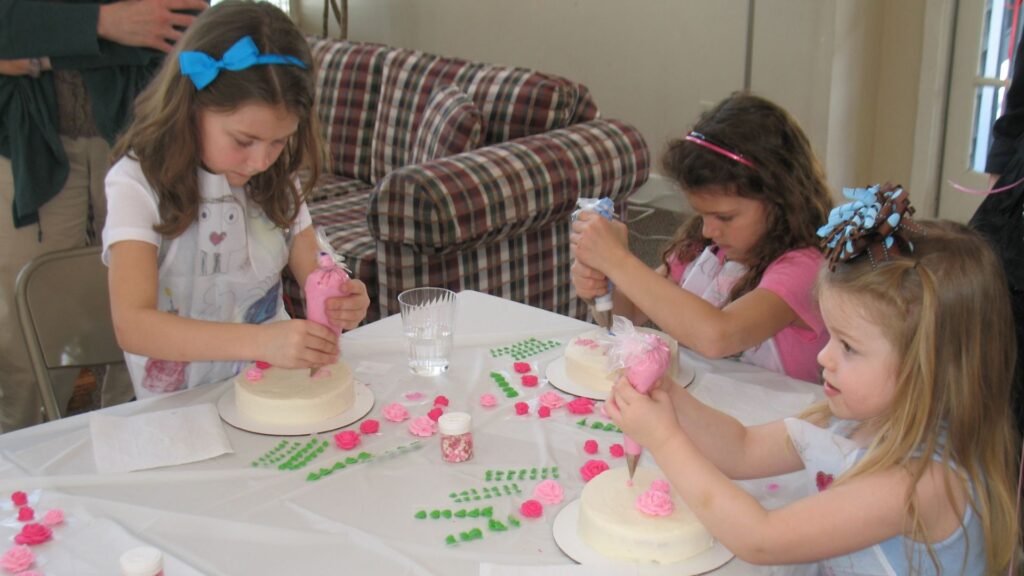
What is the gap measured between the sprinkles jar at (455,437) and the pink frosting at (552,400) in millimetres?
192

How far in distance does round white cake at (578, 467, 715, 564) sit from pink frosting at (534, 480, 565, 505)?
0.07 metres

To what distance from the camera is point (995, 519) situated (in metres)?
1.10

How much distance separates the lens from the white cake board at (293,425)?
4.70 feet

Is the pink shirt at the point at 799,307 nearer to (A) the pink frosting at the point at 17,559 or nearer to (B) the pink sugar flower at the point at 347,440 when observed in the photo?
(B) the pink sugar flower at the point at 347,440

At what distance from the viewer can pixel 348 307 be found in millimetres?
1516

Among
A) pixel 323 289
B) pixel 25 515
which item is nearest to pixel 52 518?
pixel 25 515

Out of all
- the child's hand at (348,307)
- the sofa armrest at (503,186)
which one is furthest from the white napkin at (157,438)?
the sofa armrest at (503,186)

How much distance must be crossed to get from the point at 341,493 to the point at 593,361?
0.49 meters

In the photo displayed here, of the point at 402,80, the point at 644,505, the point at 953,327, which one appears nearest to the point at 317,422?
the point at 644,505

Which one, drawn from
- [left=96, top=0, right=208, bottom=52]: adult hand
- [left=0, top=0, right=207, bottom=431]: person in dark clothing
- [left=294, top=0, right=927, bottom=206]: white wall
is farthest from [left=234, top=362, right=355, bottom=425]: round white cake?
[left=294, top=0, right=927, bottom=206]: white wall

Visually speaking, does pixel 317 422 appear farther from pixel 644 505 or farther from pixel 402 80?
pixel 402 80

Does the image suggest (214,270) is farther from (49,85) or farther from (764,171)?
(764,171)

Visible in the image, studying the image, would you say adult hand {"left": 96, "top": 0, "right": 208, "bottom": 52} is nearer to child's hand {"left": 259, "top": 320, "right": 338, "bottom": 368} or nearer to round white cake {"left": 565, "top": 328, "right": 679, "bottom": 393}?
child's hand {"left": 259, "top": 320, "right": 338, "bottom": 368}

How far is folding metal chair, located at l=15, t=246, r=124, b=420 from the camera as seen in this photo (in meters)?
1.78
